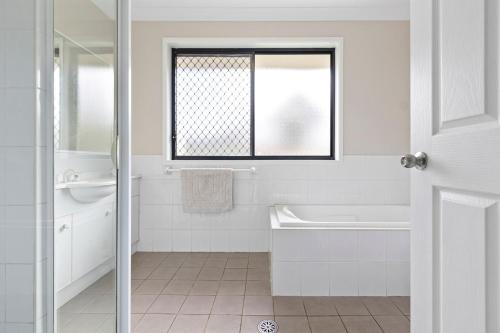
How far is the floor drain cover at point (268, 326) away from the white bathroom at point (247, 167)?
12 mm

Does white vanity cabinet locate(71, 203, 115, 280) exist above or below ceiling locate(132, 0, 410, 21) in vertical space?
below

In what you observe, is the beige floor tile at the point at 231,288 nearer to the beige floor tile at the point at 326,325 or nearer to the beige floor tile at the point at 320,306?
the beige floor tile at the point at 320,306

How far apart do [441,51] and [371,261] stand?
5.62 feet

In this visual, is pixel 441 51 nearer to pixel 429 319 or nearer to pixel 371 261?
pixel 429 319

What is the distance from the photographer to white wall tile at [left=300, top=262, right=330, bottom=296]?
2.31 metres

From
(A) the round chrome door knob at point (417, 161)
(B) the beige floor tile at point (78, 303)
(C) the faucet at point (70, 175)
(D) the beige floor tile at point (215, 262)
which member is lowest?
(D) the beige floor tile at point (215, 262)

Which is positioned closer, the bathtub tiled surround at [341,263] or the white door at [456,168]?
the white door at [456,168]

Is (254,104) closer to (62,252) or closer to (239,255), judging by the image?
(239,255)

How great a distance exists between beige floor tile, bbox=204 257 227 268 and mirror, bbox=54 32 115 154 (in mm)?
1881

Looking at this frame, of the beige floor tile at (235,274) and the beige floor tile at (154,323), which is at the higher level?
the beige floor tile at (235,274)

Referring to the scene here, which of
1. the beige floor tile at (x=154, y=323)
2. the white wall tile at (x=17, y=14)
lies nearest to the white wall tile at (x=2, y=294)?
the white wall tile at (x=17, y=14)

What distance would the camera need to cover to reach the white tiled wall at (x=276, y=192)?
3.40 metres

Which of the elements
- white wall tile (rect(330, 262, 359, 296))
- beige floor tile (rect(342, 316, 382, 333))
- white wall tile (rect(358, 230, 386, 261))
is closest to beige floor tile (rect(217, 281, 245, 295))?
white wall tile (rect(330, 262, 359, 296))

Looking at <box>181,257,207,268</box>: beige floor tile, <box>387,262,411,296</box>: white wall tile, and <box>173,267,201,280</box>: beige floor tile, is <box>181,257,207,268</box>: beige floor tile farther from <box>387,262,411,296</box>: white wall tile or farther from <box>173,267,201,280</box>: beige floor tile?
<box>387,262,411,296</box>: white wall tile
